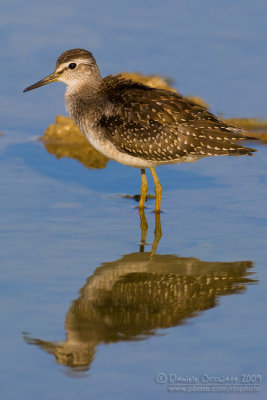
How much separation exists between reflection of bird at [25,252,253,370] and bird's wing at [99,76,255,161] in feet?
6.46

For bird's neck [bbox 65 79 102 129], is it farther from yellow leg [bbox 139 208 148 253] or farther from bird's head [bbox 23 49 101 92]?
yellow leg [bbox 139 208 148 253]

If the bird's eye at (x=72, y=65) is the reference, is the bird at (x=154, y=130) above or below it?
below

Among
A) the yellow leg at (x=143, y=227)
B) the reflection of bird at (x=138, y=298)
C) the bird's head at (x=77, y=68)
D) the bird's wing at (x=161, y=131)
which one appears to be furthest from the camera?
the bird's head at (x=77, y=68)

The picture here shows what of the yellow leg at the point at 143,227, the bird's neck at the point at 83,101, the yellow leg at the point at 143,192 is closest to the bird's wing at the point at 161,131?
the bird's neck at the point at 83,101

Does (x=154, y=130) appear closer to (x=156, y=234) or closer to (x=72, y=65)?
→ (x=156, y=234)

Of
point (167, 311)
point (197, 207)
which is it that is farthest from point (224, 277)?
point (197, 207)

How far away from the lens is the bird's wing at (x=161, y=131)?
1163cm

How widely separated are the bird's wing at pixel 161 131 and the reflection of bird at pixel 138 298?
77.5 inches

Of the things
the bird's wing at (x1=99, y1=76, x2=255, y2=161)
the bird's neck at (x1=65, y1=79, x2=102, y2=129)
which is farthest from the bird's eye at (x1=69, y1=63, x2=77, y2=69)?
the bird's wing at (x1=99, y1=76, x2=255, y2=161)

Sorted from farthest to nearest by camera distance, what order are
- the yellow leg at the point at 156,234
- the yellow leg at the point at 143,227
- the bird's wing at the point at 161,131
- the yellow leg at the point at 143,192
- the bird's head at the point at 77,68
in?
the bird's head at the point at 77,68
the yellow leg at the point at 143,192
the bird's wing at the point at 161,131
the yellow leg at the point at 143,227
the yellow leg at the point at 156,234

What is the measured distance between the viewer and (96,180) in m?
13.0

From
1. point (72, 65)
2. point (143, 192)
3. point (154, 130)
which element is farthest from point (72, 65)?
point (143, 192)

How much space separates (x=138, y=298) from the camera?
347 inches

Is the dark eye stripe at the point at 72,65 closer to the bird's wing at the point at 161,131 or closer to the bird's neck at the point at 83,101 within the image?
the bird's neck at the point at 83,101
